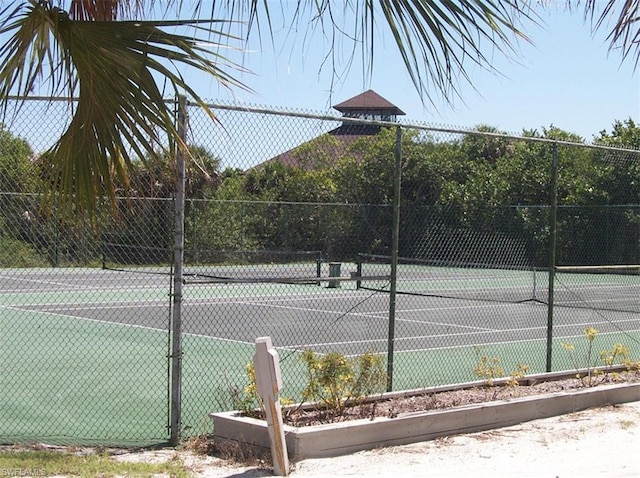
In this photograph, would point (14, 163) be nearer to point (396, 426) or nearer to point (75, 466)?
point (75, 466)

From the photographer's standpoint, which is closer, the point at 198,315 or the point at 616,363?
the point at 616,363

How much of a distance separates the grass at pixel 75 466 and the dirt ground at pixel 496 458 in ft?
0.67

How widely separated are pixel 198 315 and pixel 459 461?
13.1m

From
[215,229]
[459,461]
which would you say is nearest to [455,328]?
[215,229]

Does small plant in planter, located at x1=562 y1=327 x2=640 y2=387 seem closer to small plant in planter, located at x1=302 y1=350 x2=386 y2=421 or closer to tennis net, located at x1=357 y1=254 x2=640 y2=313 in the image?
small plant in planter, located at x1=302 y1=350 x2=386 y2=421

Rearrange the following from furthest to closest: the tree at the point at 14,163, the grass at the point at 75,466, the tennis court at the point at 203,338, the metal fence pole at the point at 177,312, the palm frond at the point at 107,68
Result: the tennis court at the point at 203,338 < the tree at the point at 14,163 < the metal fence pole at the point at 177,312 < the grass at the point at 75,466 < the palm frond at the point at 107,68

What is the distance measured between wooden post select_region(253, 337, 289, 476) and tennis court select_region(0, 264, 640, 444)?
133 cm

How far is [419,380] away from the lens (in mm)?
11555

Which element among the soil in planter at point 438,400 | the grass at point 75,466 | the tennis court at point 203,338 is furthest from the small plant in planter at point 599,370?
the grass at point 75,466

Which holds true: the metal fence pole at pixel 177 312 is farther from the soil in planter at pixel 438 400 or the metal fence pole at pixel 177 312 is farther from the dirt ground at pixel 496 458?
the soil in planter at pixel 438 400

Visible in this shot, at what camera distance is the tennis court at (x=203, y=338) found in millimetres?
9516

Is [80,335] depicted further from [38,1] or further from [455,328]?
[38,1]

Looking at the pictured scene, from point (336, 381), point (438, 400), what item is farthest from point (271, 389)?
point (438, 400)

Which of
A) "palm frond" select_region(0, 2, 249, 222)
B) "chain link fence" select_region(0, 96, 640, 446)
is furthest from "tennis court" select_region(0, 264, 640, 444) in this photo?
"palm frond" select_region(0, 2, 249, 222)
